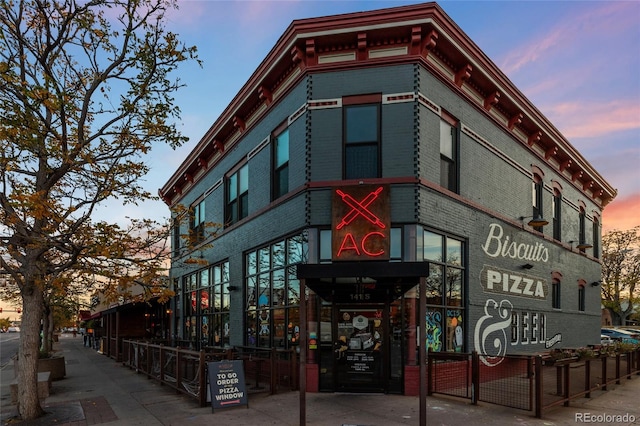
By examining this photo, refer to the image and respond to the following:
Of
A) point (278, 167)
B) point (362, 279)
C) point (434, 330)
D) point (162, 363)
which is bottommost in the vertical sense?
point (162, 363)

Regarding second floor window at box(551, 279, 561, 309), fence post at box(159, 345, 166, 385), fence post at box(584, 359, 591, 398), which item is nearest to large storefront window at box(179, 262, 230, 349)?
fence post at box(159, 345, 166, 385)

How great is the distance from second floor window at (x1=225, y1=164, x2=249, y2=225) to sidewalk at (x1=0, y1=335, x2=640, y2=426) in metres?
7.21

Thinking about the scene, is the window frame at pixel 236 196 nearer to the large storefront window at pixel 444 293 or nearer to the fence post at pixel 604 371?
the large storefront window at pixel 444 293

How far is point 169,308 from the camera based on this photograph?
27.4 metres

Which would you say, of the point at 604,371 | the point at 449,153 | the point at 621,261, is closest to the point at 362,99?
the point at 449,153

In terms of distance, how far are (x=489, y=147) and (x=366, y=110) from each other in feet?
16.9

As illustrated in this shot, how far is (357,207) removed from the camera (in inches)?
475

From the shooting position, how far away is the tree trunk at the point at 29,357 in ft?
32.6

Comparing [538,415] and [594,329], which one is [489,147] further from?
[594,329]

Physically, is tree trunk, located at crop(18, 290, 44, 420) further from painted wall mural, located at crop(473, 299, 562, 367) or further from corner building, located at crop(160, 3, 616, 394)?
painted wall mural, located at crop(473, 299, 562, 367)

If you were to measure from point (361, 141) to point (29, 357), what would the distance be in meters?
9.22

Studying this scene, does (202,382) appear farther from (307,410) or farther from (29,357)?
(29,357)

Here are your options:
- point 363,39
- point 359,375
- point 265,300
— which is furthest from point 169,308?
point 363,39

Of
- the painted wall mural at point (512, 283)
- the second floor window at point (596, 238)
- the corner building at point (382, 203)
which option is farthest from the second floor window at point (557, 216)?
the second floor window at point (596, 238)
